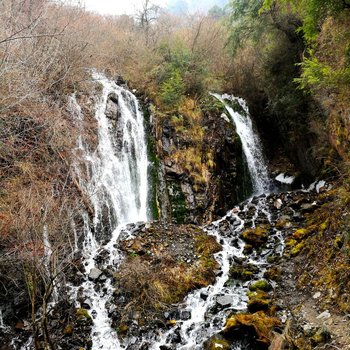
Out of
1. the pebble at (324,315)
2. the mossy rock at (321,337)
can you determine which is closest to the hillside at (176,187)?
the mossy rock at (321,337)

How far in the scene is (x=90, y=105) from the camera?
13.3m

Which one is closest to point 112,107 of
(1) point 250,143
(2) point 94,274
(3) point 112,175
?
(3) point 112,175

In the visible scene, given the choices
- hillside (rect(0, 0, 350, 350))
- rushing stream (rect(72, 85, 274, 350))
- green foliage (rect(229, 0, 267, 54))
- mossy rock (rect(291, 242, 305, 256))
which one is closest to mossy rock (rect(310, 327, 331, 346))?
hillside (rect(0, 0, 350, 350))

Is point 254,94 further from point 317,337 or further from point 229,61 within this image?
point 317,337

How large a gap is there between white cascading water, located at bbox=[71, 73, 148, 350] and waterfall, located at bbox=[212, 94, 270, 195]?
16.2 feet

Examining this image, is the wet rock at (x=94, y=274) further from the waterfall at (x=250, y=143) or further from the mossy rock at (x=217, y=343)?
the waterfall at (x=250, y=143)

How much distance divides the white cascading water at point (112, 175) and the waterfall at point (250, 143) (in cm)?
493

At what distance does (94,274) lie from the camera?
8812 millimetres

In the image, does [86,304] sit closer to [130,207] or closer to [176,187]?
[130,207]

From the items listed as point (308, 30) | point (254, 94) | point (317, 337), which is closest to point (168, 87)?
point (254, 94)

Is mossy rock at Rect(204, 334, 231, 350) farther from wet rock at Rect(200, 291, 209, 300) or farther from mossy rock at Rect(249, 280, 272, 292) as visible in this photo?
mossy rock at Rect(249, 280, 272, 292)

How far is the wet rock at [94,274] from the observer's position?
872 cm

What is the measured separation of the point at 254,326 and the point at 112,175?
749cm

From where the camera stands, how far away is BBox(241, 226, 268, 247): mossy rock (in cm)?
1030
